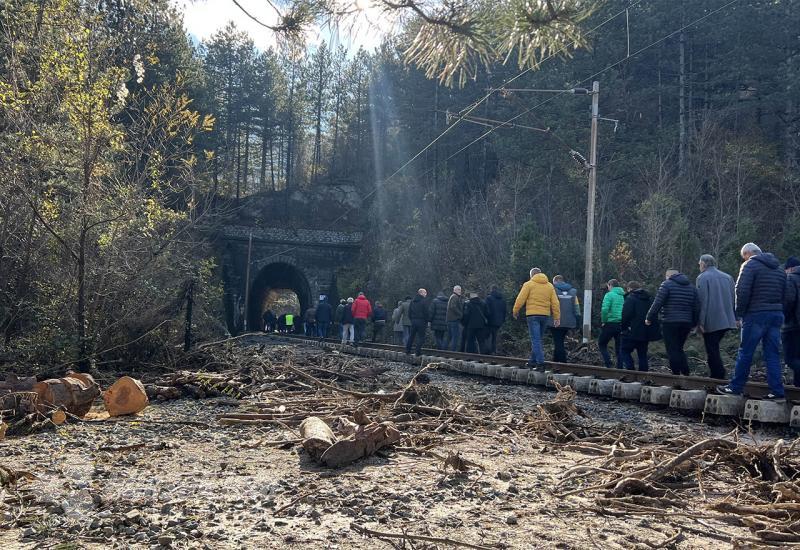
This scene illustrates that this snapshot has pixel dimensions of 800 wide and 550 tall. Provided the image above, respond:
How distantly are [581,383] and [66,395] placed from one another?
6834 mm

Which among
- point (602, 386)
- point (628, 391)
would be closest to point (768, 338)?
point (628, 391)

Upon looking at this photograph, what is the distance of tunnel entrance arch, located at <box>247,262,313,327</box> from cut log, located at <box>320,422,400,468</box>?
40169 mm


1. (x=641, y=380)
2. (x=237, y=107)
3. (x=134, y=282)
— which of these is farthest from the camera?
(x=237, y=107)

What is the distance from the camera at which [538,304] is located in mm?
11523

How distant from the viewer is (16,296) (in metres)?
11.9

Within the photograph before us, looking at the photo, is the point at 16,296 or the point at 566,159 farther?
the point at 566,159

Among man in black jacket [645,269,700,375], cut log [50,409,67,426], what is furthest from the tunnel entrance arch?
cut log [50,409,67,426]

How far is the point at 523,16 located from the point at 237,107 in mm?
53972

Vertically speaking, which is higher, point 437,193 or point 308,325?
point 437,193

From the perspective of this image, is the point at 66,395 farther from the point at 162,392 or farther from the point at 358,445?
the point at 358,445

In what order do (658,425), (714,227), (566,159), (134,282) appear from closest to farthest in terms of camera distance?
(658,425)
(134,282)
(714,227)
(566,159)

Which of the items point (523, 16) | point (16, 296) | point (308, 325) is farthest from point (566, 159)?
point (523, 16)

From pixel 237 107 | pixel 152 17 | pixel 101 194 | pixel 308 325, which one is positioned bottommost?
pixel 308 325

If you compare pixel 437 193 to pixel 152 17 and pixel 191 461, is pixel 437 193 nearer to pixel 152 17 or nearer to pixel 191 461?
pixel 152 17
